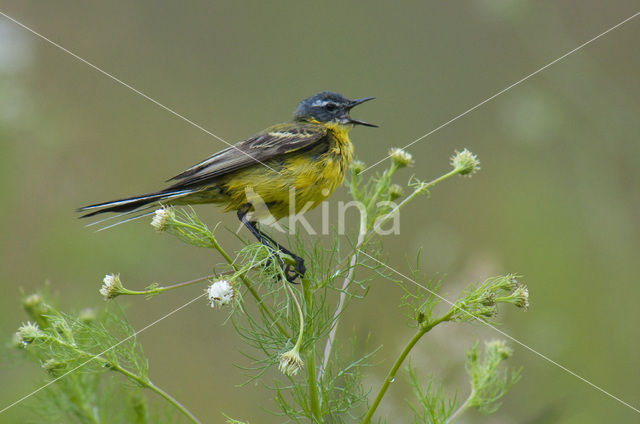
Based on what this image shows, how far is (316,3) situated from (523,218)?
4.04 m

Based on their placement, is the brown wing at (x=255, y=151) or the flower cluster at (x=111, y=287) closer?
the flower cluster at (x=111, y=287)

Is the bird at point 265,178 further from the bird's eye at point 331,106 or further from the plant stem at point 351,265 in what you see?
the plant stem at point 351,265

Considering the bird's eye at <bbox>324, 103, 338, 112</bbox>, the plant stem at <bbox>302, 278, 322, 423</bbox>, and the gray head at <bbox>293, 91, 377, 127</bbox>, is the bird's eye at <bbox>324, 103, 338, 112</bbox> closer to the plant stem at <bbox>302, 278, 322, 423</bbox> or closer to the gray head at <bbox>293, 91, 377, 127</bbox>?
the gray head at <bbox>293, 91, 377, 127</bbox>

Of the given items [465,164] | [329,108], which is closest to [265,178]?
[329,108]

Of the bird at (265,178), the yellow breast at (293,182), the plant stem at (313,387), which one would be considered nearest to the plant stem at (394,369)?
the plant stem at (313,387)

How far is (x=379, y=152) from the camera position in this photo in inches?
237

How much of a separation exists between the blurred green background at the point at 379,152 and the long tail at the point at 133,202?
0.71 m

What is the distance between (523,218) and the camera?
14.1 ft

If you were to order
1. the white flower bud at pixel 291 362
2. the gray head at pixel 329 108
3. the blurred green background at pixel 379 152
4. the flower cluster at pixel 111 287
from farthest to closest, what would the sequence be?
1. the gray head at pixel 329 108
2. the blurred green background at pixel 379 152
3. the flower cluster at pixel 111 287
4. the white flower bud at pixel 291 362

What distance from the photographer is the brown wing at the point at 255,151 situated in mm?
3652

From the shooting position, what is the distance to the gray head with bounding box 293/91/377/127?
458 centimetres

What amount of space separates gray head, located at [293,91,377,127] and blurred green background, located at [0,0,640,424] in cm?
99

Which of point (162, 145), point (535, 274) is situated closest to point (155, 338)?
point (162, 145)

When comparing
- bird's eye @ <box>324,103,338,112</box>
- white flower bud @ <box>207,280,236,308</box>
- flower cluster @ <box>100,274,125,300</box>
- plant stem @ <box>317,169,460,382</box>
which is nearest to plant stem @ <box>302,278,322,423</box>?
plant stem @ <box>317,169,460,382</box>
